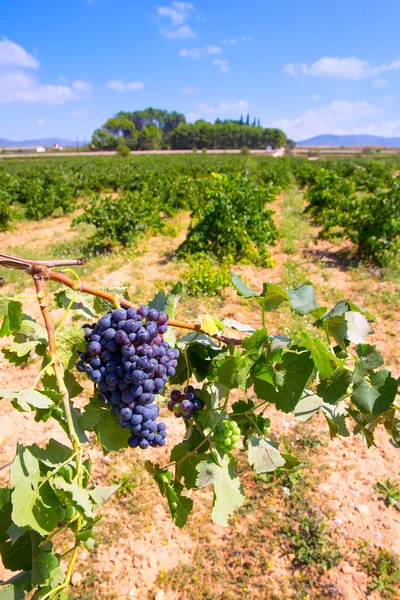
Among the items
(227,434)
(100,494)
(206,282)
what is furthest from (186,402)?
(206,282)

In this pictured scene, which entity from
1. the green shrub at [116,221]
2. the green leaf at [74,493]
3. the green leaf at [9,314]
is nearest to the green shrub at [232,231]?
the green shrub at [116,221]

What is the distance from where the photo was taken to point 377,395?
55.4 inches

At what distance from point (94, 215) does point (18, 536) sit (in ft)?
33.6

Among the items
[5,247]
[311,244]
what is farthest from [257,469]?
[5,247]

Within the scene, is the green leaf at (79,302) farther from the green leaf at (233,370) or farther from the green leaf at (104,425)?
the green leaf at (233,370)

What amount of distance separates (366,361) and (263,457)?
0.53 m

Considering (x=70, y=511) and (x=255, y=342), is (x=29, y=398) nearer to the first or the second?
(x=70, y=511)

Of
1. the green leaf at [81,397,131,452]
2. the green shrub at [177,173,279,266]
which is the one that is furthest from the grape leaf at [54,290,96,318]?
the green shrub at [177,173,279,266]

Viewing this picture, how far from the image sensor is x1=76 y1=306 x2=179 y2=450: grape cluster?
1.17 m

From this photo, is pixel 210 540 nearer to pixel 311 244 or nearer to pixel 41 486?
pixel 41 486

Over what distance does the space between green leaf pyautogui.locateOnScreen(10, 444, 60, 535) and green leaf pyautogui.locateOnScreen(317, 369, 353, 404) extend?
3.15 feet

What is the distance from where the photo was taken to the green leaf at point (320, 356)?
4.16 feet

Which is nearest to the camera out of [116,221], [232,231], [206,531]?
[206,531]

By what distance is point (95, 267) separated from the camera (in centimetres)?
889
